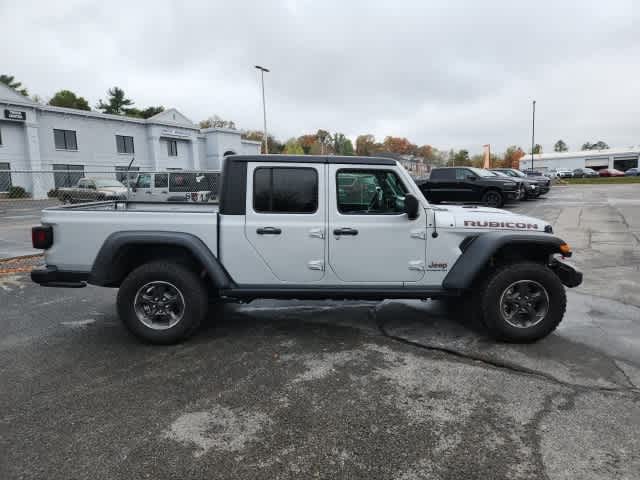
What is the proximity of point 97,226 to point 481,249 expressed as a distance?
369 centimetres

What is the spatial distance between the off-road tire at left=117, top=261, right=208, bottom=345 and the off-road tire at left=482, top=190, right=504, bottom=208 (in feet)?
51.3

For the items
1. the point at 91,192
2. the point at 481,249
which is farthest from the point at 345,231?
the point at 91,192

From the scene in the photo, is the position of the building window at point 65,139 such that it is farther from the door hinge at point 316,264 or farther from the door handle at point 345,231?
the door handle at point 345,231

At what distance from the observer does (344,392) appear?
3.24 metres

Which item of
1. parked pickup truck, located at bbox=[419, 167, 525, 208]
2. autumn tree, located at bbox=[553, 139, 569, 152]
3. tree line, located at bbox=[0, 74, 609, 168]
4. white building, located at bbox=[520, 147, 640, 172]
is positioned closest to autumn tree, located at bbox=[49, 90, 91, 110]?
tree line, located at bbox=[0, 74, 609, 168]

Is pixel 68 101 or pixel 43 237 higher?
pixel 68 101

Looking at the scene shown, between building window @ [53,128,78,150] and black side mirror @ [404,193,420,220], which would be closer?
black side mirror @ [404,193,420,220]

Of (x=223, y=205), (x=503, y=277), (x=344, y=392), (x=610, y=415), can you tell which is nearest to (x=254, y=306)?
(x=223, y=205)

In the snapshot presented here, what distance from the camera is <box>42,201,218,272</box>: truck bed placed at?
4.07m

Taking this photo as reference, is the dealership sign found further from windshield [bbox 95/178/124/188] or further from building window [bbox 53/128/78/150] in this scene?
windshield [bbox 95/178/124/188]

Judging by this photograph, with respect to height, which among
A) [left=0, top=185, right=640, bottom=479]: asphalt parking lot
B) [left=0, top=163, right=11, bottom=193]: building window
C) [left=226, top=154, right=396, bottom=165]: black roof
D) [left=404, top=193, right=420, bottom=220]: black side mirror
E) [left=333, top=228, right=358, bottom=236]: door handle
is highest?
[left=0, top=163, right=11, bottom=193]: building window

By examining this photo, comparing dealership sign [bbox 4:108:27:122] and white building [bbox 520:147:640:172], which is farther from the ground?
dealership sign [bbox 4:108:27:122]

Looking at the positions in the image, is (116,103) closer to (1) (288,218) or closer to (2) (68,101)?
(2) (68,101)

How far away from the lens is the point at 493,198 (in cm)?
1748
